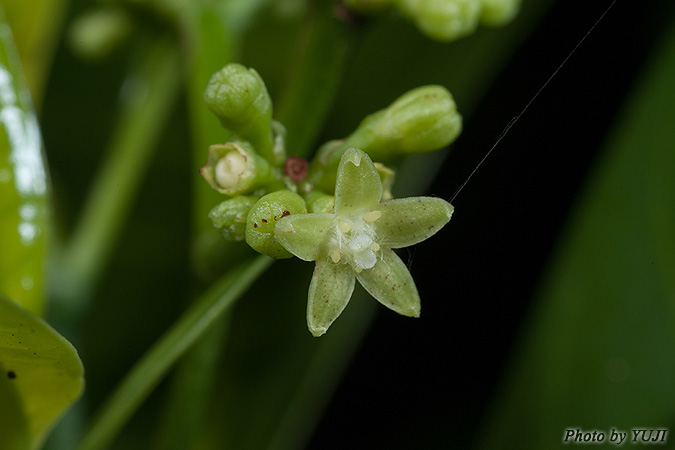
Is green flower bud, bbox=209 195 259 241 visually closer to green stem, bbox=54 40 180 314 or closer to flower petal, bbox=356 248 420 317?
flower petal, bbox=356 248 420 317

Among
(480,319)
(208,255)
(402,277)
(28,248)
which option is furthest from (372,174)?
(480,319)

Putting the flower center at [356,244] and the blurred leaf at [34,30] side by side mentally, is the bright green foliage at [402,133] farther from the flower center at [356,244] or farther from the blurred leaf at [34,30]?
the blurred leaf at [34,30]

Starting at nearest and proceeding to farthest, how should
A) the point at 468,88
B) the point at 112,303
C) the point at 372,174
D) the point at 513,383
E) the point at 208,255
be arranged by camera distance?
the point at 372,174
the point at 208,255
the point at 513,383
the point at 468,88
the point at 112,303

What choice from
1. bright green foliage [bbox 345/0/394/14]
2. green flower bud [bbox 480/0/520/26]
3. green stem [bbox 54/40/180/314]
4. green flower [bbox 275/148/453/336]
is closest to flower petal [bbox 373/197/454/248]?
green flower [bbox 275/148/453/336]

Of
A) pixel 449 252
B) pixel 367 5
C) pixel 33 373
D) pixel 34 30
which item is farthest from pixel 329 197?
pixel 34 30

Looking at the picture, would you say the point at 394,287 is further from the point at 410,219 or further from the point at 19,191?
the point at 19,191

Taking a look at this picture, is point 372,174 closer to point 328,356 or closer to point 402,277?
point 402,277
